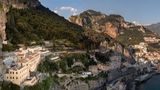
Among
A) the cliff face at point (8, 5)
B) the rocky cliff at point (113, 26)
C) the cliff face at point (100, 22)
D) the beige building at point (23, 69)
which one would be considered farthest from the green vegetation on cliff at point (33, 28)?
the rocky cliff at point (113, 26)

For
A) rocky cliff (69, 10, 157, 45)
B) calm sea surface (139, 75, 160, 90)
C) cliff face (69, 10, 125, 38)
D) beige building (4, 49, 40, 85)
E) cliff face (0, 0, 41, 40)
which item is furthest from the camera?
rocky cliff (69, 10, 157, 45)

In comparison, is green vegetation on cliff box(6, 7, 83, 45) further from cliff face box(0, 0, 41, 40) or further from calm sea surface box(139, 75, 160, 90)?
calm sea surface box(139, 75, 160, 90)

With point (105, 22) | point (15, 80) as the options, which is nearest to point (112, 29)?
point (105, 22)

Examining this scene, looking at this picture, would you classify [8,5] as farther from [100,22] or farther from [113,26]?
[100,22]

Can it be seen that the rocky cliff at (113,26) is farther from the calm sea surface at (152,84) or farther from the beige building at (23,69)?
the beige building at (23,69)

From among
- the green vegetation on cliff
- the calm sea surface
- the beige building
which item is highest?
the green vegetation on cliff

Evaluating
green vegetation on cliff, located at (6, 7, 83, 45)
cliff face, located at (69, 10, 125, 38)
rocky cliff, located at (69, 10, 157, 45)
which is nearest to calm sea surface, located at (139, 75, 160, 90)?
green vegetation on cliff, located at (6, 7, 83, 45)
